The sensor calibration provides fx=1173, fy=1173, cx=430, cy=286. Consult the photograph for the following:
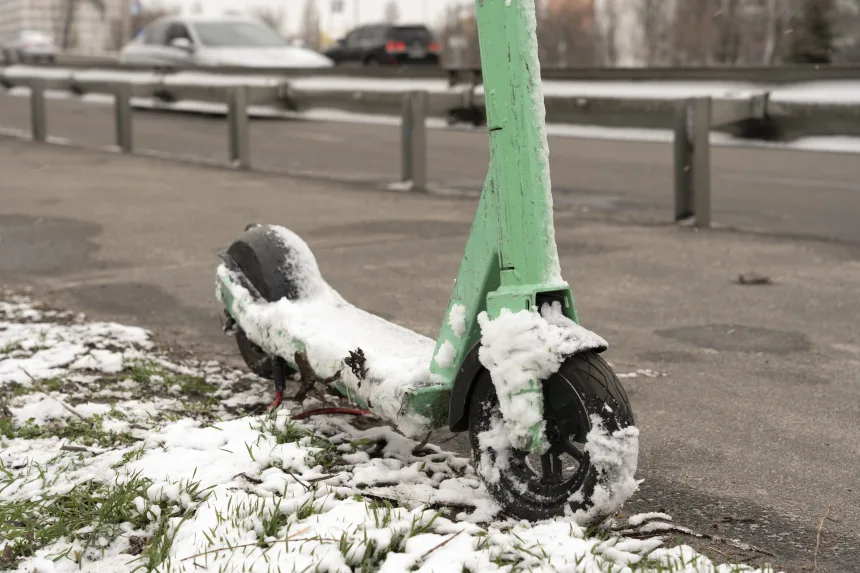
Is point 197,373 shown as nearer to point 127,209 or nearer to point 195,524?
point 195,524

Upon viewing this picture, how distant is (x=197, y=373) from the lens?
13.8 feet

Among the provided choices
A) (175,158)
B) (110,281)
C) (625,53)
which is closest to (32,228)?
(110,281)

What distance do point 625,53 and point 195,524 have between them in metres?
74.0

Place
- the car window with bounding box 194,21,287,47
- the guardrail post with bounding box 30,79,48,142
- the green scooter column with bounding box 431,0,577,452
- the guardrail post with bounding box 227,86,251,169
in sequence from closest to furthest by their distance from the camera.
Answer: the green scooter column with bounding box 431,0,577,452
the guardrail post with bounding box 227,86,251,169
the guardrail post with bounding box 30,79,48,142
the car window with bounding box 194,21,287,47

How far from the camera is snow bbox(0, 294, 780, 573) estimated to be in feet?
8.19

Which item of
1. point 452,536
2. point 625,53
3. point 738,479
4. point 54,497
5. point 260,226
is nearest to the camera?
point 452,536

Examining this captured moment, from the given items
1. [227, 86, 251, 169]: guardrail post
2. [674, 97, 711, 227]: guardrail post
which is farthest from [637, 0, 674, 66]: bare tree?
[674, 97, 711, 227]: guardrail post

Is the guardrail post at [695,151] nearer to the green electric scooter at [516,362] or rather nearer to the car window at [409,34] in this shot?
the green electric scooter at [516,362]

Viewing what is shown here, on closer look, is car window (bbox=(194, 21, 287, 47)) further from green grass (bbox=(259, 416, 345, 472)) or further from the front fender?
the front fender

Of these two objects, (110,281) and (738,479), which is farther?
(110,281)

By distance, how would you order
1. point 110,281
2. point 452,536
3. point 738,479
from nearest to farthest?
point 452,536 → point 738,479 → point 110,281

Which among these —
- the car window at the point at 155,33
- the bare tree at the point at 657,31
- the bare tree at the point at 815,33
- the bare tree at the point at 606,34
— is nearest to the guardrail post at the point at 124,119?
the car window at the point at 155,33

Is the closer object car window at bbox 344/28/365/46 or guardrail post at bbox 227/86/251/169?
guardrail post at bbox 227/86/251/169

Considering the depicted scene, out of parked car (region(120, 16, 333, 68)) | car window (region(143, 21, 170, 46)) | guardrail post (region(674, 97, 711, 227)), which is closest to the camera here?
guardrail post (region(674, 97, 711, 227))
